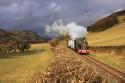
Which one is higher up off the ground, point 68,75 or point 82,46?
point 82,46

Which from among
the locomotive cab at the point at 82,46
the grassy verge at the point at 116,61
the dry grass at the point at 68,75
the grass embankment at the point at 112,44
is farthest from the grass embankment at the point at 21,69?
the locomotive cab at the point at 82,46

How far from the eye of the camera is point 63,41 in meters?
159

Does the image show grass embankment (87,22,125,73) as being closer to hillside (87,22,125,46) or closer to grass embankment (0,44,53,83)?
hillside (87,22,125,46)

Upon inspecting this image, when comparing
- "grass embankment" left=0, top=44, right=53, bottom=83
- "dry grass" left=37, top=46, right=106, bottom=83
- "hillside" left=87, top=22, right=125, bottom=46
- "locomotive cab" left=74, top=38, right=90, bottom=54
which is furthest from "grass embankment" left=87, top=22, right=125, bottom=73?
"dry grass" left=37, top=46, right=106, bottom=83

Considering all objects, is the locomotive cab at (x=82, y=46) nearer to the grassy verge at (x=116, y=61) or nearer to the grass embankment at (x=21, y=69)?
the grass embankment at (x=21, y=69)

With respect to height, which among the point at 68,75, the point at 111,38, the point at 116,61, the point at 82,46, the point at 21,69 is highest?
the point at 111,38

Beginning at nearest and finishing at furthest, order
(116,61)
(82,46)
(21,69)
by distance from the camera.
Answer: (21,69) < (116,61) < (82,46)

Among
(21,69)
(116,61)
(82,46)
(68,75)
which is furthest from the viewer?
(82,46)

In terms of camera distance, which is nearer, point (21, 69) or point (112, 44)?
point (21, 69)

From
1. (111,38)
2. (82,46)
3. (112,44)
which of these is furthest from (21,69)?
(111,38)

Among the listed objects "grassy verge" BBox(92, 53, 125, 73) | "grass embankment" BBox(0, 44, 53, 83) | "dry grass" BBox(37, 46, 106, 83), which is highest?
"dry grass" BBox(37, 46, 106, 83)

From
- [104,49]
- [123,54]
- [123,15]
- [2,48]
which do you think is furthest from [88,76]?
[123,15]

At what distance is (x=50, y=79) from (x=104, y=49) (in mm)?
49355

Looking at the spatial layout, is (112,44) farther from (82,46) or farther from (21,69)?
(21,69)
